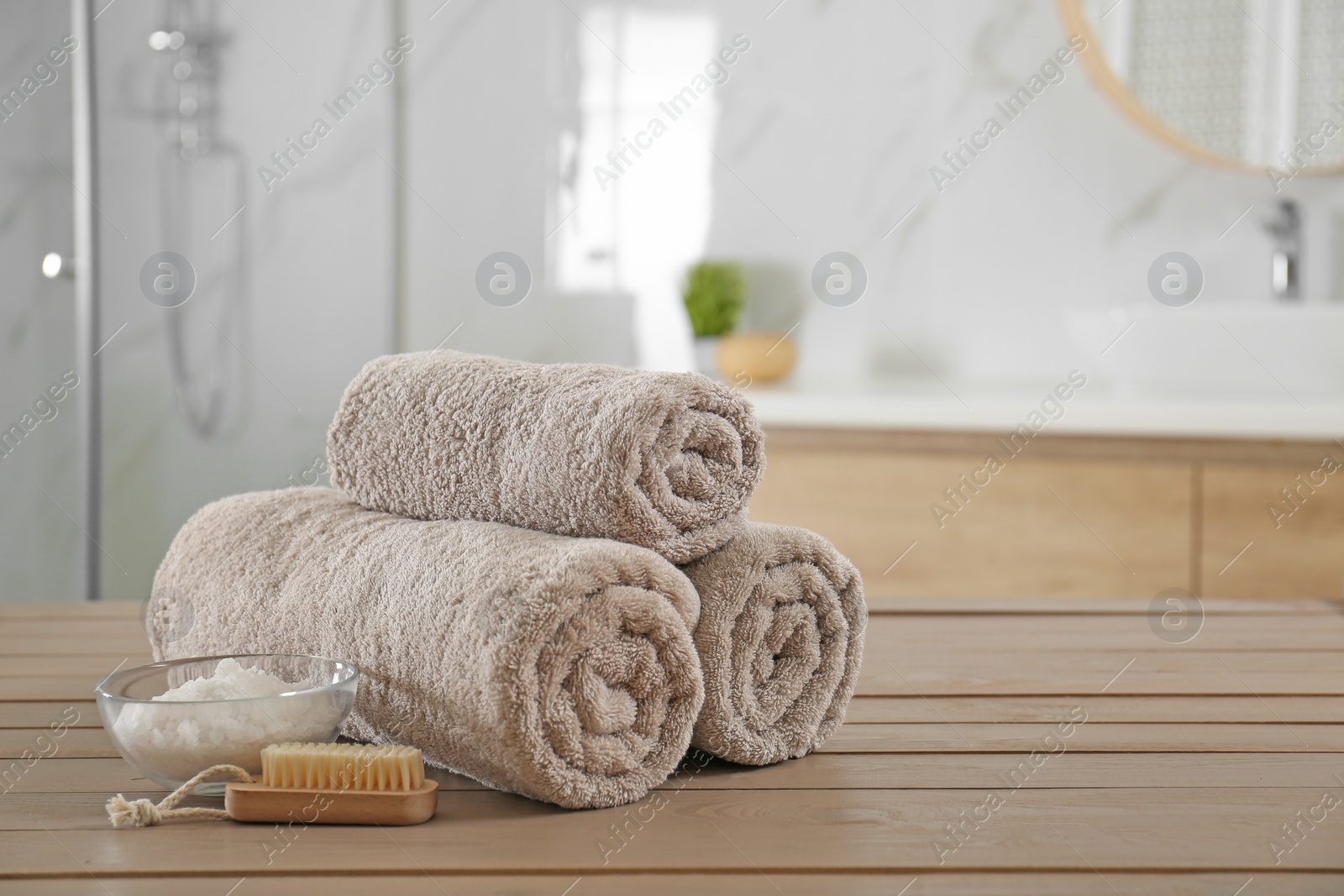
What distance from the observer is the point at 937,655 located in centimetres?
83

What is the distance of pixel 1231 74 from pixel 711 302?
87 centimetres

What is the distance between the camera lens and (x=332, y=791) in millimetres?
485

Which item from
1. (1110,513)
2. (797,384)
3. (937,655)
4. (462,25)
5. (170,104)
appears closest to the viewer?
(937,655)

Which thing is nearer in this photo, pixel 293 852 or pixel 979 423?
pixel 293 852

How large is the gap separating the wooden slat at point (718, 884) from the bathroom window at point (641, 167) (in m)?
1.64

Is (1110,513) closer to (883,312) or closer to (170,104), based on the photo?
(883,312)

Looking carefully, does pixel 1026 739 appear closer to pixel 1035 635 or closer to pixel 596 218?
pixel 1035 635

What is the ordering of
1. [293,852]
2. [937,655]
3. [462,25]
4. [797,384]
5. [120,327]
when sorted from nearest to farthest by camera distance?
[293,852] < [937,655] < [120,327] < [797,384] < [462,25]

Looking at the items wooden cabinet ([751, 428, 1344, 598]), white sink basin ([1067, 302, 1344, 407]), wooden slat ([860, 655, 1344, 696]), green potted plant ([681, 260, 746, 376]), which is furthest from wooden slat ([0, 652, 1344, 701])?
green potted plant ([681, 260, 746, 376])

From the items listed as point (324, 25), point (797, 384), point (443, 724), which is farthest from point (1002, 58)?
point (443, 724)

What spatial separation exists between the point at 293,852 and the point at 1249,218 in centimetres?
178
